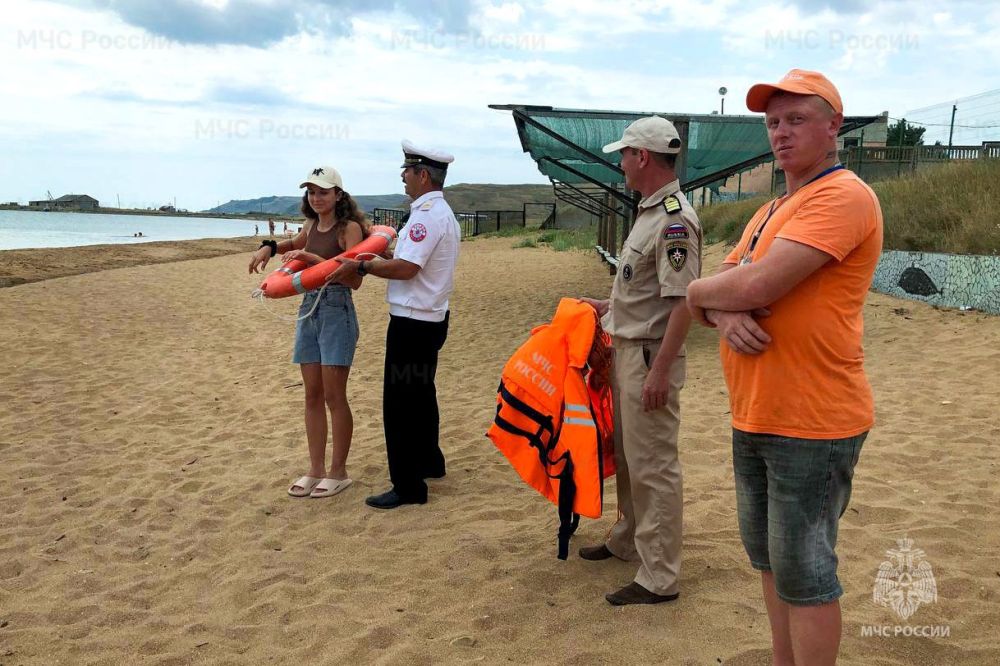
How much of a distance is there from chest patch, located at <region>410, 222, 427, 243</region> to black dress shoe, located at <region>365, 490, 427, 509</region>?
1.43 meters

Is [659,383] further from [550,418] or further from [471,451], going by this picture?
[471,451]

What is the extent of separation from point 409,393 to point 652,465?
1.58 m

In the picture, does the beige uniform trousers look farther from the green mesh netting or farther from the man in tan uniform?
the green mesh netting

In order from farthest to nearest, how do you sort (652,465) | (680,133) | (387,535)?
(680,133), (387,535), (652,465)

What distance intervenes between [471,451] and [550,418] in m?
2.20

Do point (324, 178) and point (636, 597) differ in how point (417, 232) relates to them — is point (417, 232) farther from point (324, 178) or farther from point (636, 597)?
point (636, 597)

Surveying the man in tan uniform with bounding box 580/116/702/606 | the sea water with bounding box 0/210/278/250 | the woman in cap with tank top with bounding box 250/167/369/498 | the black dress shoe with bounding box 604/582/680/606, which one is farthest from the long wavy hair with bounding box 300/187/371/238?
the sea water with bounding box 0/210/278/250

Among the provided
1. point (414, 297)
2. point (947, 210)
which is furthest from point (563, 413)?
point (947, 210)

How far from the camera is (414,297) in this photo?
A: 384cm

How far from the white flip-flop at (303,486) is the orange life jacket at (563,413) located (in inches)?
68.1

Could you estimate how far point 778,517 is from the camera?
184 cm

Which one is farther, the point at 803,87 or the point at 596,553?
the point at 596,553

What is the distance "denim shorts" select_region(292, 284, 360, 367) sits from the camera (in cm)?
403

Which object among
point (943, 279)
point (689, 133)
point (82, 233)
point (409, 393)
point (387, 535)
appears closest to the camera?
point (387, 535)
